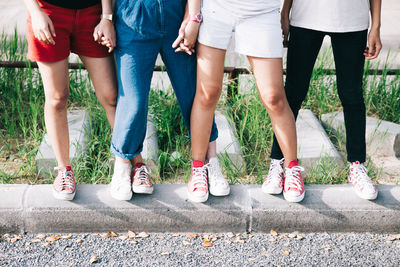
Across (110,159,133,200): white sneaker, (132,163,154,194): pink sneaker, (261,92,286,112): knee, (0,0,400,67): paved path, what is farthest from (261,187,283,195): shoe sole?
(0,0,400,67): paved path

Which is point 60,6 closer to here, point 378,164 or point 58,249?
point 58,249

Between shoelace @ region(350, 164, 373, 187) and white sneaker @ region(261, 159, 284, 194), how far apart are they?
0.42 meters

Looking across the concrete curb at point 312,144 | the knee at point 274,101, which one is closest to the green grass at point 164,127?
the concrete curb at point 312,144

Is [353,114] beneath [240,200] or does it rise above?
above

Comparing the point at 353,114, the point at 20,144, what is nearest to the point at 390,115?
the point at 353,114

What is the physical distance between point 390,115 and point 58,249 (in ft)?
9.27

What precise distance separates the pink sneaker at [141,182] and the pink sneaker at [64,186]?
1.12 feet

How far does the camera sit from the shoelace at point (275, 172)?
2680 millimetres

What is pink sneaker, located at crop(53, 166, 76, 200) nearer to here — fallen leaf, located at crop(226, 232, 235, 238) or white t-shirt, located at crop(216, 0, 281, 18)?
fallen leaf, located at crop(226, 232, 235, 238)

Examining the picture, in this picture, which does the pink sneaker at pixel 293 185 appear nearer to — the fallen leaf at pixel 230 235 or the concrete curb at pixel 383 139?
the fallen leaf at pixel 230 235

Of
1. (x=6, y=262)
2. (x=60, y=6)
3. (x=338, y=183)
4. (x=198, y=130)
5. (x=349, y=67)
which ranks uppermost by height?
(x=60, y=6)

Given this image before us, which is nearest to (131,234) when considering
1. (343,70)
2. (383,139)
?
(343,70)

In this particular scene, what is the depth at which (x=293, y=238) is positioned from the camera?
8.59ft

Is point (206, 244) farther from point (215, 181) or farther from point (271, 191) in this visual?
point (271, 191)
